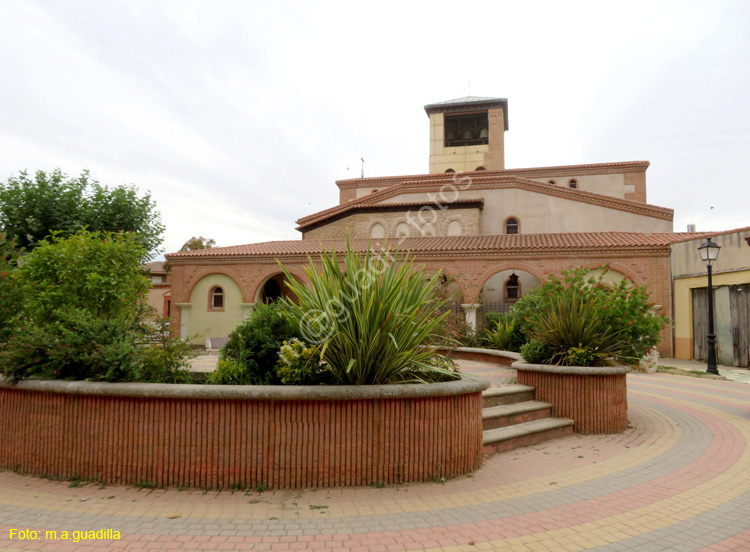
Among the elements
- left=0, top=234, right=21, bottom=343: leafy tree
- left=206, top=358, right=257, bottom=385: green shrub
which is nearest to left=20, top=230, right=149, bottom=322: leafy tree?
left=0, top=234, right=21, bottom=343: leafy tree

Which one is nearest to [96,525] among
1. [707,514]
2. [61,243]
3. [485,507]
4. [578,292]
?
[485,507]

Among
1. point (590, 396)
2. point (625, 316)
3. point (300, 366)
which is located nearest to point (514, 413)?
point (590, 396)

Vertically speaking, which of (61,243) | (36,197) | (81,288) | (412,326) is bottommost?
(412,326)

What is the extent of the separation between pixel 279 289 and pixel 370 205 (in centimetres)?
733

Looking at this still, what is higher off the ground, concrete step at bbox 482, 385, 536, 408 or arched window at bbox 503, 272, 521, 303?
arched window at bbox 503, 272, 521, 303

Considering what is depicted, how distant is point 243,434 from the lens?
14.7 feet

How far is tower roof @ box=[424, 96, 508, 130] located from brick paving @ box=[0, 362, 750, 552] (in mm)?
34894

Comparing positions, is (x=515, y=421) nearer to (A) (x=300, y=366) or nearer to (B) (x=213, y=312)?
(A) (x=300, y=366)

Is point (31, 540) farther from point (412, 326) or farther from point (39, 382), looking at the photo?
point (412, 326)

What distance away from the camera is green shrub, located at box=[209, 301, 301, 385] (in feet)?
17.2

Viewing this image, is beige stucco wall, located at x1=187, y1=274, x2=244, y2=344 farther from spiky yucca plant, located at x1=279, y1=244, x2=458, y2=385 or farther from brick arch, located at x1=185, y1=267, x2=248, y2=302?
spiky yucca plant, located at x1=279, y1=244, x2=458, y2=385

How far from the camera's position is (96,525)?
371 cm

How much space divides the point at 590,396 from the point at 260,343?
15.1 ft

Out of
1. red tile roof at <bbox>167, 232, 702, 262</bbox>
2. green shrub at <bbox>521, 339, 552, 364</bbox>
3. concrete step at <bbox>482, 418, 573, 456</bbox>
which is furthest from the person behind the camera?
red tile roof at <bbox>167, 232, 702, 262</bbox>
